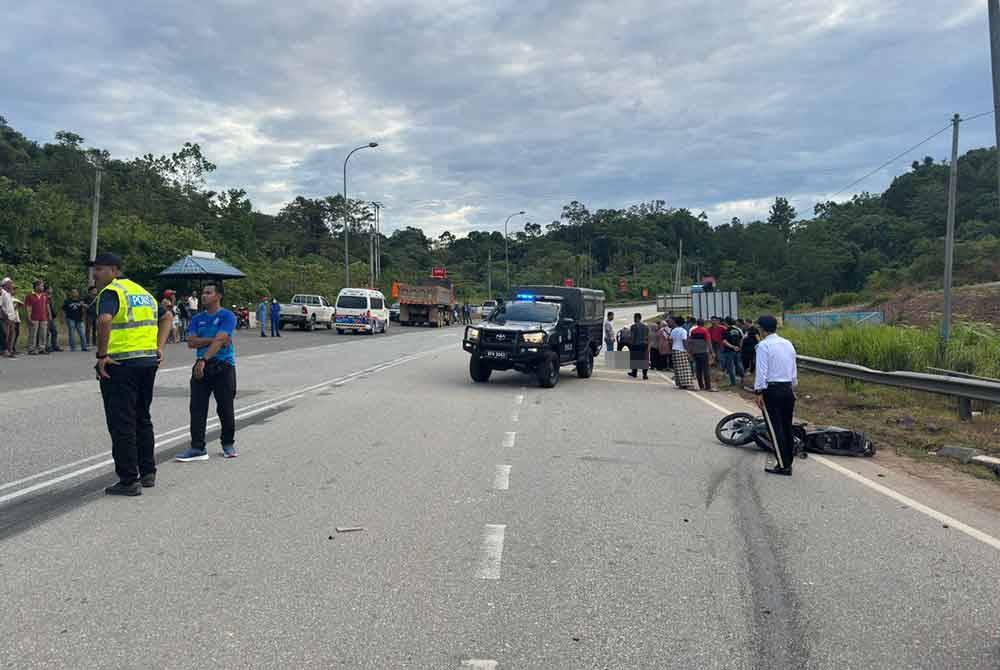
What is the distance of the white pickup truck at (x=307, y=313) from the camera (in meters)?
39.8

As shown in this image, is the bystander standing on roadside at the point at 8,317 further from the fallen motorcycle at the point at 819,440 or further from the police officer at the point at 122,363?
the fallen motorcycle at the point at 819,440

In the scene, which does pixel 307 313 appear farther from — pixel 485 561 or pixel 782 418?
pixel 485 561

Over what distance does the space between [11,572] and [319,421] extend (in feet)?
20.3

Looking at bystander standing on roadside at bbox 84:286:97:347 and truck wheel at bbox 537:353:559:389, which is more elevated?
bystander standing on roadside at bbox 84:286:97:347

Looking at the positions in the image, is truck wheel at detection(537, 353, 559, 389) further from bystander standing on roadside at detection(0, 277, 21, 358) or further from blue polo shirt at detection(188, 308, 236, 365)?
bystander standing on roadside at detection(0, 277, 21, 358)

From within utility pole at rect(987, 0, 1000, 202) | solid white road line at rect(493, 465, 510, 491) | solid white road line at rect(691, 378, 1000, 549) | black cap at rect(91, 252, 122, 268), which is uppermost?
utility pole at rect(987, 0, 1000, 202)

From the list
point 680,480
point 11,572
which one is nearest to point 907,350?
point 680,480

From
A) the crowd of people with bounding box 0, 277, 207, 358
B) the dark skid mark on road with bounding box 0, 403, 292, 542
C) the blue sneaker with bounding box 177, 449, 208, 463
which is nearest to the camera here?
the dark skid mark on road with bounding box 0, 403, 292, 542

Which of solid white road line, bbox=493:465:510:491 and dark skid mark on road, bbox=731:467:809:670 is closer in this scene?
dark skid mark on road, bbox=731:467:809:670

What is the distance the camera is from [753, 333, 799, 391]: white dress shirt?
812 centimetres

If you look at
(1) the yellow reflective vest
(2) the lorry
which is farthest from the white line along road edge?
(2) the lorry

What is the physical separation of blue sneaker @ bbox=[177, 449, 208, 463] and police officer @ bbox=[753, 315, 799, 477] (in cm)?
551

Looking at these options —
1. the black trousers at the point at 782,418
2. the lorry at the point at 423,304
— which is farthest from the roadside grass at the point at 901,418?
the lorry at the point at 423,304

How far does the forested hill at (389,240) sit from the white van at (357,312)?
9826 mm
